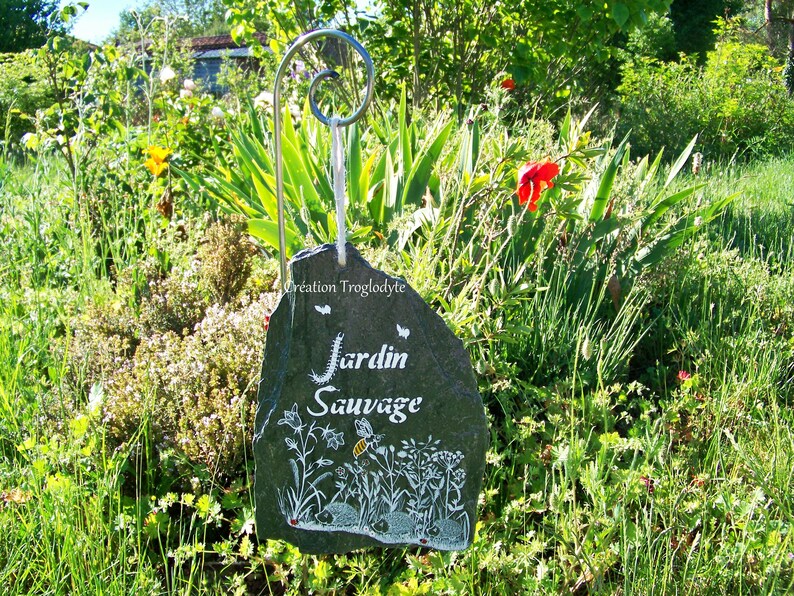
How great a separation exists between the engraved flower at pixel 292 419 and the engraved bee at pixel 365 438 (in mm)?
125

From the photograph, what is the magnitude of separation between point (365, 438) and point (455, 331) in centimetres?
58

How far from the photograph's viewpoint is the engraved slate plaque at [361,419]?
4.67ft

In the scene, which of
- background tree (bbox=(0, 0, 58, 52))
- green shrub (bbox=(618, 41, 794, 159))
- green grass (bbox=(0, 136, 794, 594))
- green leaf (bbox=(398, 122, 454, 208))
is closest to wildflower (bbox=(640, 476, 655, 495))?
green grass (bbox=(0, 136, 794, 594))

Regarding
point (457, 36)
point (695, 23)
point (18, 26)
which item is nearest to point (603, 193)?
point (457, 36)

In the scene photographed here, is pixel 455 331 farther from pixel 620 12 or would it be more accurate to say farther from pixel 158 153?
pixel 620 12

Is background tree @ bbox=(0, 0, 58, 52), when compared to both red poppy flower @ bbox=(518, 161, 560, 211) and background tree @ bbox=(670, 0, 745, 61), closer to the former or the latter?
background tree @ bbox=(670, 0, 745, 61)

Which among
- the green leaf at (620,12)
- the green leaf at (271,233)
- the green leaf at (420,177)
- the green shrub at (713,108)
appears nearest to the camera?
the green leaf at (271,233)

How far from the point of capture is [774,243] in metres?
3.36

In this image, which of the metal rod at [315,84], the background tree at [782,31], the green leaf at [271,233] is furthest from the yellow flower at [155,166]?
the background tree at [782,31]

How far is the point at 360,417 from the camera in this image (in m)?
1.48

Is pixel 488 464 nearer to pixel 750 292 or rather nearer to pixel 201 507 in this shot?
pixel 201 507

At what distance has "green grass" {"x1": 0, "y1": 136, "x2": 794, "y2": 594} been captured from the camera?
1.56m

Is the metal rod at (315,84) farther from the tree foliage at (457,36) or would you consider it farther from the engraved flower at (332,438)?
the tree foliage at (457,36)

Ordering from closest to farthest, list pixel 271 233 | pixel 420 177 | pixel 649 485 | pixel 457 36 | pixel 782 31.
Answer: pixel 649 485 < pixel 271 233 < pixel 420 177 < pixel 457 36 < pixel 782 31
